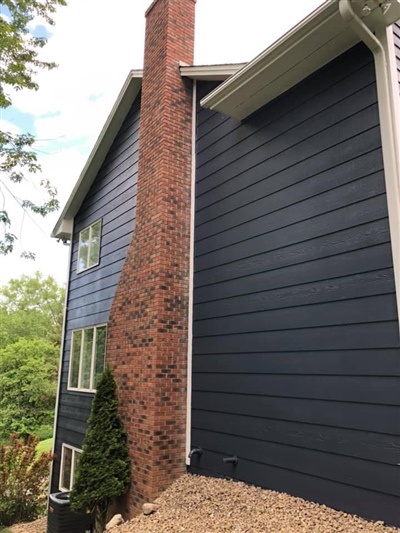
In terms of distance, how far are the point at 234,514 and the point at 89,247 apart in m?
6.88

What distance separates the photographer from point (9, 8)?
7.03 m

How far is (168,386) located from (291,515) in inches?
94.8

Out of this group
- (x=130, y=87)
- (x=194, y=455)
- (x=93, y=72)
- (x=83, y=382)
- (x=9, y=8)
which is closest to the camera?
(x=194, y=455)

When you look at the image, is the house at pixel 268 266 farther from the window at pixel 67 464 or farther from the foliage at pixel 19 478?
the foliage at pixel 19 478

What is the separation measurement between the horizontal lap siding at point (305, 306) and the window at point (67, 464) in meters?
4.05

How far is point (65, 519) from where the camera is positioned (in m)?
6.85

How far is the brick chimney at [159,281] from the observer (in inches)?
228

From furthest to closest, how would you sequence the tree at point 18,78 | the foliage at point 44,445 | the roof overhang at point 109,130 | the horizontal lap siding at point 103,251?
the foliage at point 44,445 < the horizontal lap siding at point 103,251 < the tree at point 18,78 < the roof overhang at point 109,130

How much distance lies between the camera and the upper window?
9.37 meters

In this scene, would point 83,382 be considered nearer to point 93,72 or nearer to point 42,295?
point 93,72

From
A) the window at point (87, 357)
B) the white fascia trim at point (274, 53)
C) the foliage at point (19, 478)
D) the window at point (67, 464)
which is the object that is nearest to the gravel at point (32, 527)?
the foliage at point (19, 478)

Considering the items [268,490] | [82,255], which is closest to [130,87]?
[82,255]

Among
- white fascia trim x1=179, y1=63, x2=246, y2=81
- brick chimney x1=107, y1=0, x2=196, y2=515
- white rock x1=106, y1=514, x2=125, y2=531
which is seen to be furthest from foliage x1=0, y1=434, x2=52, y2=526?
white fascia trim x1=179, y1=63, x2=246, y2=81

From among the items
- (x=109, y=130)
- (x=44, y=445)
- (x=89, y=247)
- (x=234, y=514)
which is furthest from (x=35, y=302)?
(x=234, y=514)
